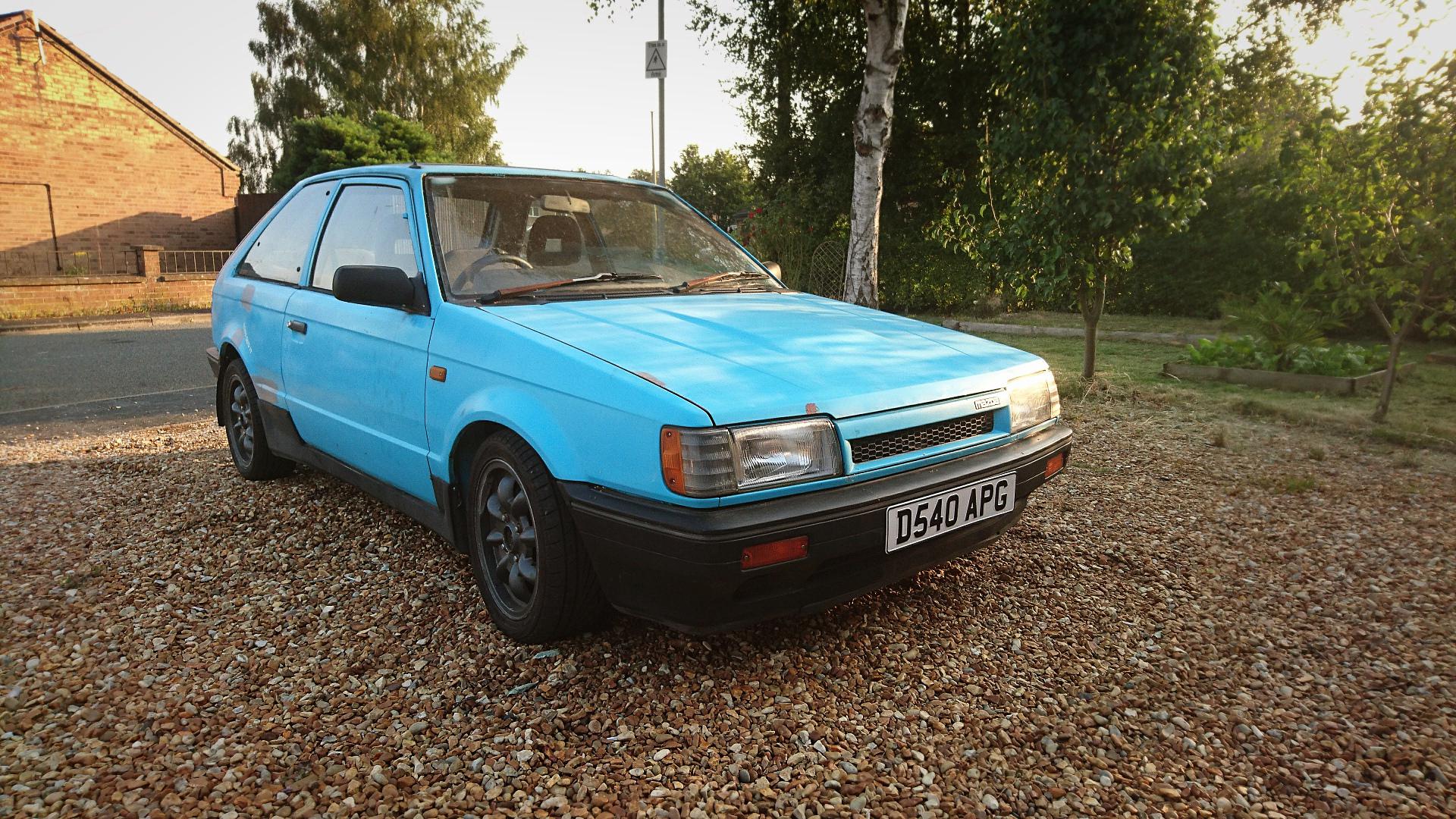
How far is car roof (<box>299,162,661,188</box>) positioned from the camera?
11.5ft

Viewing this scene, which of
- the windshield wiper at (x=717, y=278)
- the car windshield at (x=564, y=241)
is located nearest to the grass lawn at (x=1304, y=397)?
the windshield wiper at (x=717, y=278)

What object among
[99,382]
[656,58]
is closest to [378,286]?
[99,382]

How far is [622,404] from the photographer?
92.0 inches

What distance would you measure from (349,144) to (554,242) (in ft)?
75.6

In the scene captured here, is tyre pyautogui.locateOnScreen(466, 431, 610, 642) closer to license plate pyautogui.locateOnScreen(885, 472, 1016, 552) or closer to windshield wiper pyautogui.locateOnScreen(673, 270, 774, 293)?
license plate pyautogui.locateOnScreen(885, 472, 1016, 552)

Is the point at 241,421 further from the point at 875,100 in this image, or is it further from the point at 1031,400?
the point at 875,100

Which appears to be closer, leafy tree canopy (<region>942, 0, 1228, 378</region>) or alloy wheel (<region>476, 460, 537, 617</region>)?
alloy wheel (<region>476, 460, 537, 617</region>)

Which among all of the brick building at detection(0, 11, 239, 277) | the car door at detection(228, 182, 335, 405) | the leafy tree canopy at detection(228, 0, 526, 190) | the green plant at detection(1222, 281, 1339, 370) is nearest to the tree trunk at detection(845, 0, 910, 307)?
the green plant at detection(1222, 281, 1339, 370)

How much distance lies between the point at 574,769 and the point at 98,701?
150cm

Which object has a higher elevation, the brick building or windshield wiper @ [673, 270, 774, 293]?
the brick building

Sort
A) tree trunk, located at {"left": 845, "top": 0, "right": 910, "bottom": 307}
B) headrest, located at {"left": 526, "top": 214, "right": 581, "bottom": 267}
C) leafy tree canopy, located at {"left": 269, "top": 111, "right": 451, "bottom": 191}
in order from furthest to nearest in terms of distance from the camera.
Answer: leafy tree canopy, located at {"left": 269, "top": 111, "right": 451, "bottom": 191} → tree trunk, located at {"left": 845, "top": 0, "right": 910, "bottom": 307} → headrest, located at {"left": 526, "top": 214, "right": 581, "bottom": 267}

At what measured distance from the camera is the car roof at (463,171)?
3.51 meters

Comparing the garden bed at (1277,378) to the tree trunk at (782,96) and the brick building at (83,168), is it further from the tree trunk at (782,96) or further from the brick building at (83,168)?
the brick building at (83,168)

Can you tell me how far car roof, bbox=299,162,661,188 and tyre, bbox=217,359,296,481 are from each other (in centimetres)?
127
